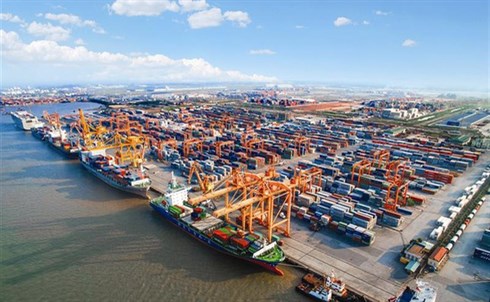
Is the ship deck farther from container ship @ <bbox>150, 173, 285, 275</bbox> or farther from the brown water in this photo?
the brown water

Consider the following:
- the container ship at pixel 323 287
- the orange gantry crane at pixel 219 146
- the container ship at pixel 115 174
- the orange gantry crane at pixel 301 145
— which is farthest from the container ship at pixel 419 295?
the orange gantry crane at pixel 219 146

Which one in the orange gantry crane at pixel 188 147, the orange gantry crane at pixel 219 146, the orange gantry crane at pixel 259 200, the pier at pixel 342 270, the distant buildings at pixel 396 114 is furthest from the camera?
the distant buildings at pixel 396 114

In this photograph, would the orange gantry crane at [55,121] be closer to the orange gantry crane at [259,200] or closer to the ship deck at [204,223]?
the ship deck at [204,223]

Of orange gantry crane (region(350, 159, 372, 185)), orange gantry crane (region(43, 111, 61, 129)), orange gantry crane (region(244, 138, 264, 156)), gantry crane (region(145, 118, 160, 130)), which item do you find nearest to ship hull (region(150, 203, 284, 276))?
orange gantry crane (region(350, 159, 372, 185))

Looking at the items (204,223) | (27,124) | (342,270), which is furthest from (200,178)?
(27,124)

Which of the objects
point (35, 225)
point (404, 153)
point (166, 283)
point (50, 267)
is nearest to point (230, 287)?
point (166, 283)

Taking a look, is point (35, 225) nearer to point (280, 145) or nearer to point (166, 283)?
point (166, 283)
